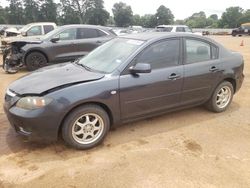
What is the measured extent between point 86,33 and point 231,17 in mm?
86561

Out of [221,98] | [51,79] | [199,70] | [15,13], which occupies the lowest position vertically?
[221,98]

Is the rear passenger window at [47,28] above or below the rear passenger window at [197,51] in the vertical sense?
above

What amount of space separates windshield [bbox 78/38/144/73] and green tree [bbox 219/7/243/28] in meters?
88.6

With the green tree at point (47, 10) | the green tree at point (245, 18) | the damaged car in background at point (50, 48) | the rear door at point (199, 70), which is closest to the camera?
the rear door at point (199, 70)

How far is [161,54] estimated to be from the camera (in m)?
4.41

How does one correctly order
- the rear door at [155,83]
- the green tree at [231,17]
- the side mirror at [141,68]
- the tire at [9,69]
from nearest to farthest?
the side mirror at [141,68] < the rear door at [155,83] < the tire at [9,69] < the green tree at [231,17]

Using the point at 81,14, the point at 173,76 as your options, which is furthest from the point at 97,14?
the point at 173,76

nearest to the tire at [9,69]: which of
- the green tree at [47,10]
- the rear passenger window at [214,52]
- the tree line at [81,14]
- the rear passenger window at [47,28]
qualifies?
the rear passenger window at [47,28]

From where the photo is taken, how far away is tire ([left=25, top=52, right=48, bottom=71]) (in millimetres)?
9414

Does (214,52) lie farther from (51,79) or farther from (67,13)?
(67,13)

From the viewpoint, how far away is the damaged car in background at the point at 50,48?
9359mm

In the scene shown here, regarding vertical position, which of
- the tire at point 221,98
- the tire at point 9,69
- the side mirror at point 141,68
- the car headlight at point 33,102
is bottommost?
A: the tire at point 221,98

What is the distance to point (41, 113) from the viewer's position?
345 centimetres

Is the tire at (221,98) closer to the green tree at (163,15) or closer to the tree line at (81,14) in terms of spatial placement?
the tree line at (81,14)
